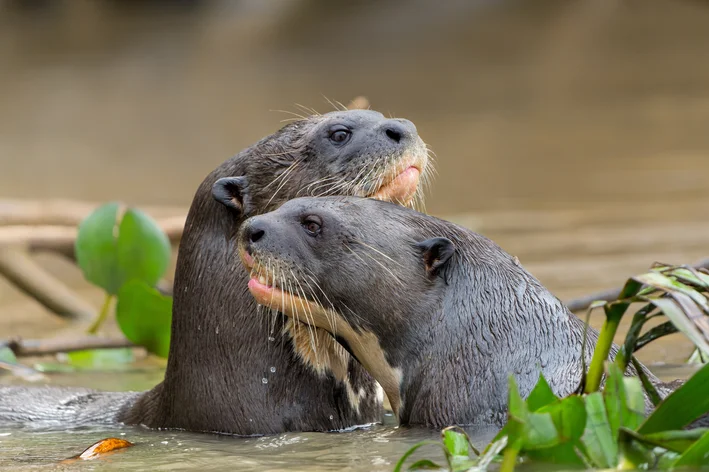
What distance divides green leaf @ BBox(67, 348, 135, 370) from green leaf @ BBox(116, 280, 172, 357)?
42 cm

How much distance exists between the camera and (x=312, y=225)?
409 centimetres

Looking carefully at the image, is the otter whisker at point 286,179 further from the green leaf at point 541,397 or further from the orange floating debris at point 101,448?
the green leaf at point 541,397

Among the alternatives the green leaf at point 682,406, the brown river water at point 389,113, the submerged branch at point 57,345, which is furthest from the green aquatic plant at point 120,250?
the green leaf at point 682,406

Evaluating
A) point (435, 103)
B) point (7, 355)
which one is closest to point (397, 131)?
point (7, 355)

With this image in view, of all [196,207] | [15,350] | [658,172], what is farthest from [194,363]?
[658,172]

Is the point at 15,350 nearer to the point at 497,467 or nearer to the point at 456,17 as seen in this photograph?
the point at 497,467

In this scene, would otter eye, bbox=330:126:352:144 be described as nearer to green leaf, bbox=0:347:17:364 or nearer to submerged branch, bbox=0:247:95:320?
green leaf, bbox=0:347:17:364

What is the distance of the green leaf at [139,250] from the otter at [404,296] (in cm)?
281

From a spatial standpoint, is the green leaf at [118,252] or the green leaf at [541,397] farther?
the green leaf at [118,252]

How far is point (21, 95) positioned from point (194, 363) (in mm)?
17486

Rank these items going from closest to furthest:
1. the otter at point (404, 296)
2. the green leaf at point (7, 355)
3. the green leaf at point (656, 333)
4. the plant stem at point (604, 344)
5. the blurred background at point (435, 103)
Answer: the plant stem at point (604, 344), the green leaf at point (656, 333), the otter at point (404, 296), the green leaf at point (7, 355), the blurred background at point (435, 103)

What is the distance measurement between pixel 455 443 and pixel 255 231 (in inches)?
45.7

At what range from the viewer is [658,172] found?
13211mm

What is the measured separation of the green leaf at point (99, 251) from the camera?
6863mm
